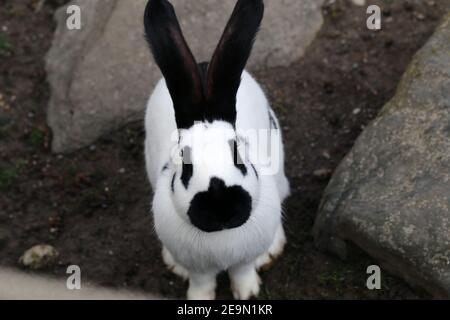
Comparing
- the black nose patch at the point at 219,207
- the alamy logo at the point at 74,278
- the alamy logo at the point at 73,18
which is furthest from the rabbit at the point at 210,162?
the alamy logo at the point at 73,18

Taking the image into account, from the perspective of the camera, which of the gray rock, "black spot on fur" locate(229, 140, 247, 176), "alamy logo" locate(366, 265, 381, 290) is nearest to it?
"black spot on fur" locate(229, 140, 247, 176)

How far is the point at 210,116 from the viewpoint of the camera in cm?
322

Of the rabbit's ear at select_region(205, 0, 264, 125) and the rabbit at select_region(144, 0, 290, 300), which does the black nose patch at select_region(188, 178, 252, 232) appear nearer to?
the rabbit at select_region(144, 0, 290, 300)

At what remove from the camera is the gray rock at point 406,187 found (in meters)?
3.88

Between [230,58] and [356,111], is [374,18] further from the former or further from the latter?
[230,58]

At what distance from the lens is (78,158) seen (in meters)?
5.17

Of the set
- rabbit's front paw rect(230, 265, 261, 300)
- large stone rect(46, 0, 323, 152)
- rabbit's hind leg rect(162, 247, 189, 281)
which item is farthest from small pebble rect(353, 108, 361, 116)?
rabbit's hind leg rect(162, 247, 189, 281)

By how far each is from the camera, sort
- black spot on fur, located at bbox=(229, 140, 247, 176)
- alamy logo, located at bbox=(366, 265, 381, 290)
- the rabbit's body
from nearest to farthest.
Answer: black spot on fur, located at bbox=(229, 140, 247, 176) < the rabbit's body < alamy logo, located at bbox=(366, 265, 381, 290)

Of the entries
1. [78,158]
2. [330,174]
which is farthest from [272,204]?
[78,158]

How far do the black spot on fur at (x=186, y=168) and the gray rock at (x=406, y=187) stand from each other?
4.18 ft

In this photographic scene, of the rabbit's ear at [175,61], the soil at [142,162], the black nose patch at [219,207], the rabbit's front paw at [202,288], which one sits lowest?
the rabbit's front paw at [202,288]

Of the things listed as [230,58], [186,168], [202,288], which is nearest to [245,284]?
[202,288]

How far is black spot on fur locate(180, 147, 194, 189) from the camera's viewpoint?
314 centimetres

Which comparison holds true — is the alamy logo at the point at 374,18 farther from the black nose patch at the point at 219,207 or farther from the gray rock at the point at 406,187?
the black nose patch at the point at 219,207
